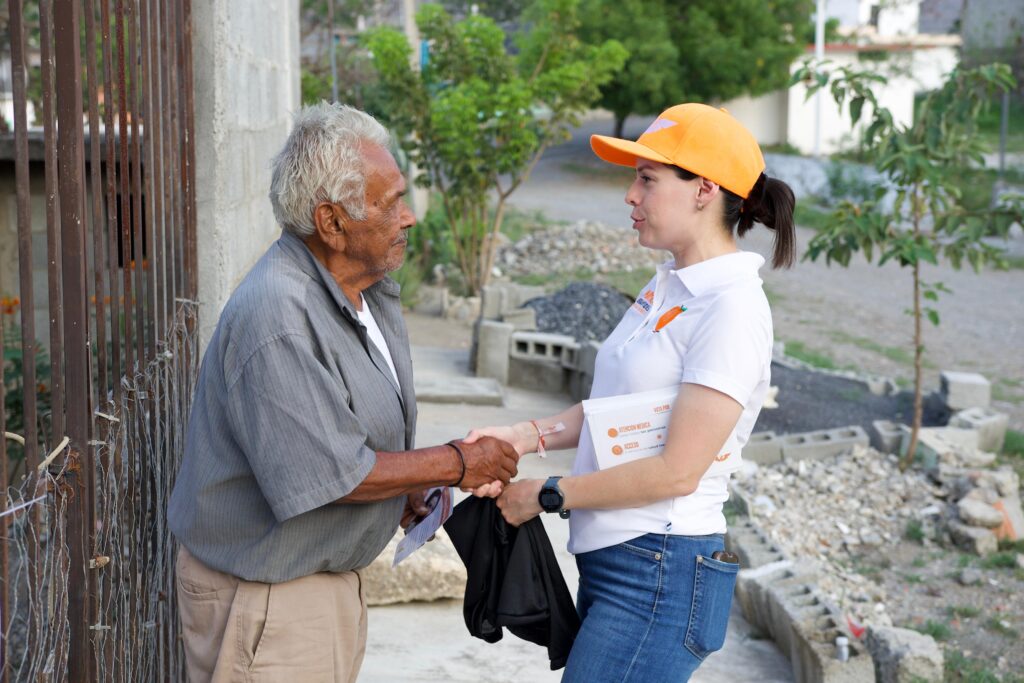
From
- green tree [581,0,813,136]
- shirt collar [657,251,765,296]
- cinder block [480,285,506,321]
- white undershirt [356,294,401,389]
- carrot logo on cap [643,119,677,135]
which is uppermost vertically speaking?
green tree [581,0,813,136]

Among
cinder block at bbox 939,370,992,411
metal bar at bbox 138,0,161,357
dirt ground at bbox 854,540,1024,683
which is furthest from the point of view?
cinder block at bbox 939,370,992,411

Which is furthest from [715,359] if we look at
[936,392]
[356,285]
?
[936,392]

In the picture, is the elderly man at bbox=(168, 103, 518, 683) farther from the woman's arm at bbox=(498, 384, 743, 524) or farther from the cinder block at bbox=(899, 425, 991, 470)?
the cinder block at bbox=(899, 425, 991, 470)

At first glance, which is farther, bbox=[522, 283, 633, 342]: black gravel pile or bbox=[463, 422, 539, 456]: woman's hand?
bbox=[522, 283, 633, 342]: black gravel pile

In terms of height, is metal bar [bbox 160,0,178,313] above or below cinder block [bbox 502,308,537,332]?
above

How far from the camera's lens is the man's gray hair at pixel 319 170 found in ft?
7.89

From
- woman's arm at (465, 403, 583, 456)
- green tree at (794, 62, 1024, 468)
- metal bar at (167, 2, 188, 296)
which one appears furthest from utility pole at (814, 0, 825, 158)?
woman's arm at (465, 403, 583, 456)

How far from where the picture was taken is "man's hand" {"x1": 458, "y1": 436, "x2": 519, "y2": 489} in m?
2.54

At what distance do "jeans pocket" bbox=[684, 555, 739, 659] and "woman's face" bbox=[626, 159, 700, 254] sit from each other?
0.72 metres

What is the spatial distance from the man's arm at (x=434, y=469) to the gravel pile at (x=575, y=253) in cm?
1435

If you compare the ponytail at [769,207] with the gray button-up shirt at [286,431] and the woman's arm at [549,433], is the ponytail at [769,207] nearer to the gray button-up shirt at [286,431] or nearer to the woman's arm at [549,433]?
the woman's arm at [549,433]

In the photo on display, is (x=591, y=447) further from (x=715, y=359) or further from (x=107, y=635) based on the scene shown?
(x=107, y=635)

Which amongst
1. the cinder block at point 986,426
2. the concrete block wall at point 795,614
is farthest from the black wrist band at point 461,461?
the cinder block at point 986,426

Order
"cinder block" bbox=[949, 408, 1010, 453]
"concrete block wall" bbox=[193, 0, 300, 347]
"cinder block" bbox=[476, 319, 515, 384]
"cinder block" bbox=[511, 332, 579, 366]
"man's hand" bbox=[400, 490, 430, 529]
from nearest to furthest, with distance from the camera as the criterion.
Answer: "man's hand" bbox=[400, 490, 430, 529]
"concrete block wall" bbox=[193, 0, 300, 347]
"cinder block" bbox=[949, 408, 1010, 453]
"cinder block" bbox=[511, 332, 579, 366]
"cinder block" bbox=[476, 319, 515, 384]
